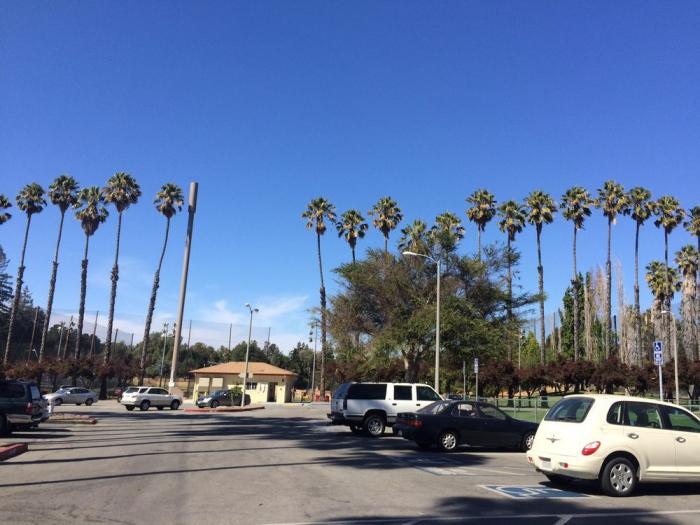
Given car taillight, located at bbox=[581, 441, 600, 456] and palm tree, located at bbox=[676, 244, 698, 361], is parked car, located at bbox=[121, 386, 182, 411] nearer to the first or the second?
car taillight, located at bbox=[581, 441, 600, 456]

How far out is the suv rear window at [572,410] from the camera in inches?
379

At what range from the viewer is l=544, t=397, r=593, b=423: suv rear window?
9.62m

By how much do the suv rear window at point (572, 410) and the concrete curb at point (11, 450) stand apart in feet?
38.4

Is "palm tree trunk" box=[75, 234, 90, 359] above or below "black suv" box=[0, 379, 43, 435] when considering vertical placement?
above

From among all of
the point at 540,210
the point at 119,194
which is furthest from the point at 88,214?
the point at 540,210

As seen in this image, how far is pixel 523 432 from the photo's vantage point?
16141 millimetres

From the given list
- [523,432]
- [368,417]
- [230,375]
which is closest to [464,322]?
[368,417]

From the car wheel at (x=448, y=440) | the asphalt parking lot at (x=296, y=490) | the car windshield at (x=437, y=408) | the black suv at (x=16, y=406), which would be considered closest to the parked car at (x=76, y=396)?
the black suv at (x=16, y=406)

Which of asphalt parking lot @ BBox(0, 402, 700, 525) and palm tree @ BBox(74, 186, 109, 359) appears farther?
palm tree @ BBox(74, 186, 109, 359)

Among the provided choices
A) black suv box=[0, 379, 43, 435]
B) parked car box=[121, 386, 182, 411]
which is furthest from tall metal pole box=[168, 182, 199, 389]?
black suv box=[0, 379, 43, 435]

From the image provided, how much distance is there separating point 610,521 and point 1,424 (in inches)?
701

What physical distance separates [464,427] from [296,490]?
7607 mm

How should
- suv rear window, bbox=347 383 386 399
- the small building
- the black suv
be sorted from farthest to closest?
the small building < suv rear window, bbox=347 383 386 399 < the black suv

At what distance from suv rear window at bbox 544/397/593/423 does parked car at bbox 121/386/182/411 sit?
112ft
